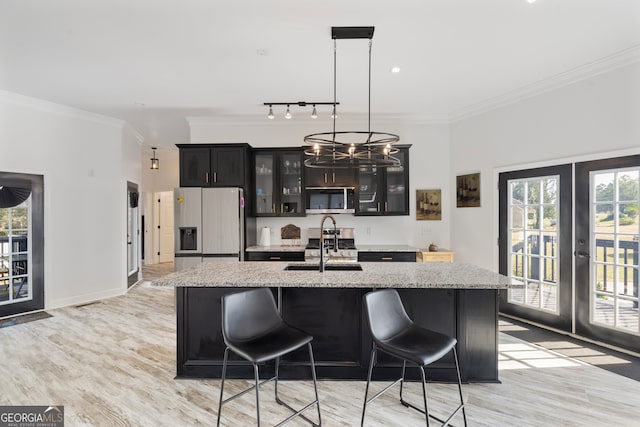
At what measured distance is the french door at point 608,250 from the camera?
3057 mm

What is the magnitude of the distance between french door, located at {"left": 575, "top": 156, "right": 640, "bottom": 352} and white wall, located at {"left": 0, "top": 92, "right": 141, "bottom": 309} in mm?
6334

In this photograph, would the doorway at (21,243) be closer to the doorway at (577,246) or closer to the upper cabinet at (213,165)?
the upper cabinet at (213,165)

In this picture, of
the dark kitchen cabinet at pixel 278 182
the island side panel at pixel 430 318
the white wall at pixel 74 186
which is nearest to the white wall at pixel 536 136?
the island side panel at pixel 430 318

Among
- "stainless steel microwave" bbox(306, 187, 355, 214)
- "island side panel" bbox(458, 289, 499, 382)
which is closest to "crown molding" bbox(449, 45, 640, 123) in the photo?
"stainless steel microwave" bbox(306, 187, 355, 214)

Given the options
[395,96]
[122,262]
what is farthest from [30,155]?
[395,96]

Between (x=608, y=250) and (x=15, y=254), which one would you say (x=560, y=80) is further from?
(x=15, y=254)

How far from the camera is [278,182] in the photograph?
15.8ft

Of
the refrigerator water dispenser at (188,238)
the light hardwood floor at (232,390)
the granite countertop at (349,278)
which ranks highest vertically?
the refrigerator water dispenser at (188,238)

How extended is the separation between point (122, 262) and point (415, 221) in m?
4.81

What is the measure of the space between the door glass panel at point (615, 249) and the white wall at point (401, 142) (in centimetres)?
189

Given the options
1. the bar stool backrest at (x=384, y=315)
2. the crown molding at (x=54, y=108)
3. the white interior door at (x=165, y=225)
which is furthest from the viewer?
the white interior door at (x=165, y=225)

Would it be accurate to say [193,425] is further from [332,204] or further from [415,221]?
[415,221]

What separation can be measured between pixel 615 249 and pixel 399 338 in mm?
2790

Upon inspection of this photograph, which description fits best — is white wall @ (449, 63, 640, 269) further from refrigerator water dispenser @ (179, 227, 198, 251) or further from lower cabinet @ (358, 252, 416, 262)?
refrigerator water dispenser @ (179, 227, 198, 251)
